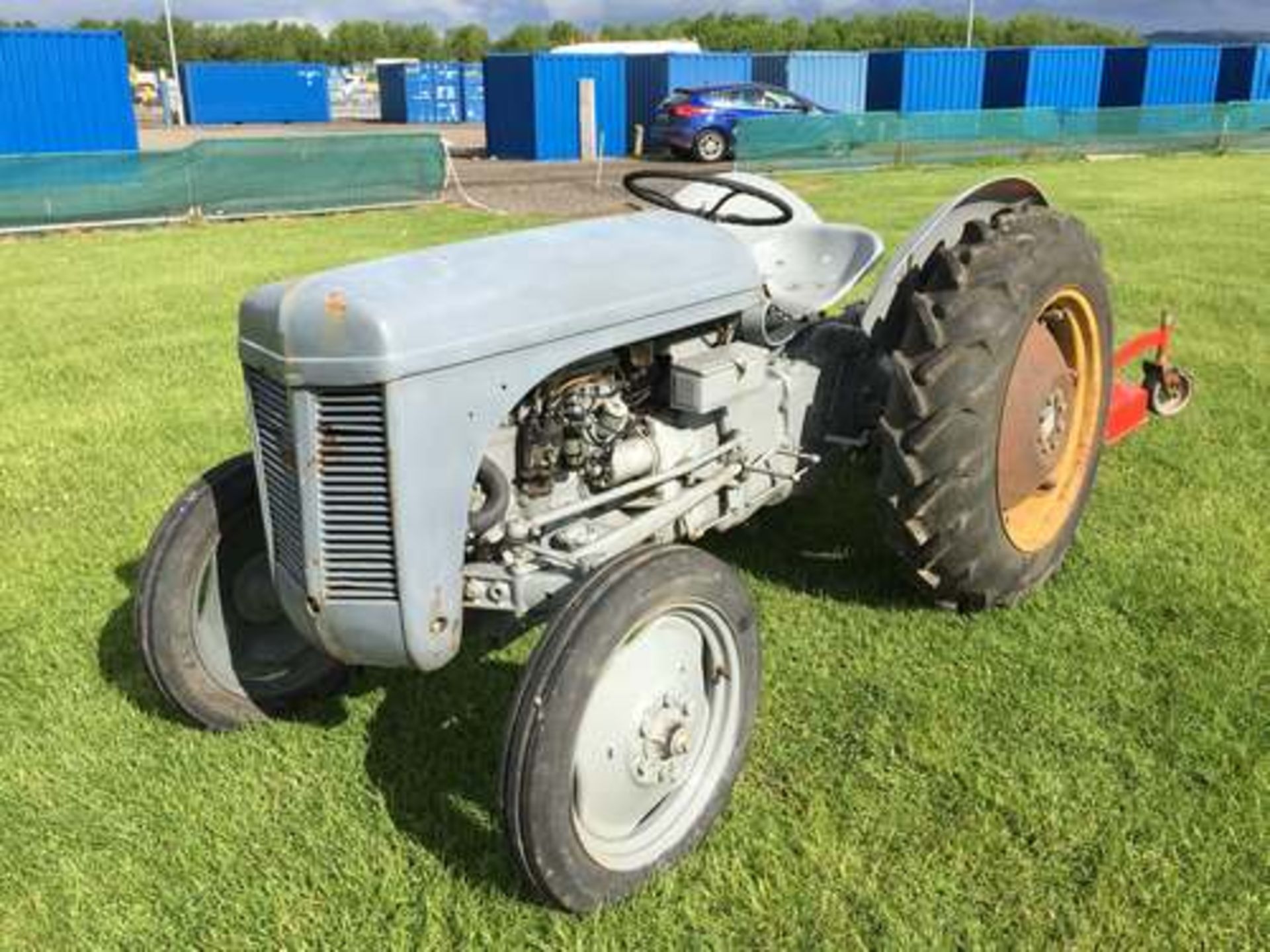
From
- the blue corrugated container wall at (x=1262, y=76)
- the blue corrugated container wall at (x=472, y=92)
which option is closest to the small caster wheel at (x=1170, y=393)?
the blue corrugated container wall at (x=1262, y=76)

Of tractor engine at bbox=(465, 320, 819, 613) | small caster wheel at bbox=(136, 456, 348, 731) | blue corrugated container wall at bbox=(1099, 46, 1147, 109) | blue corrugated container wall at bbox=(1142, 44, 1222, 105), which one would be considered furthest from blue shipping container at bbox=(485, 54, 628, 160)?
small caster wheel at bbox=(136, 456, 348, 731)

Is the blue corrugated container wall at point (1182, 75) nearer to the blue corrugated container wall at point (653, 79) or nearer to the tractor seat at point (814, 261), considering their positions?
the blue corrugated container wall at point (653, 79)

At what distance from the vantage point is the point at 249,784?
2824mm

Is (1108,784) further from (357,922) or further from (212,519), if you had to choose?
(212,519)

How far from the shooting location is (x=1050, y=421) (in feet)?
11.8

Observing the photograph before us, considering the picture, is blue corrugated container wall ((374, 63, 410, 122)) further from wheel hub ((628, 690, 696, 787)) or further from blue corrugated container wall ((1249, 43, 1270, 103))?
wheel hub ((628, 690, 696, 787))

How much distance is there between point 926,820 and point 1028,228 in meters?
1.72

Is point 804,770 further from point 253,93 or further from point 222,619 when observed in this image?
point 253,93

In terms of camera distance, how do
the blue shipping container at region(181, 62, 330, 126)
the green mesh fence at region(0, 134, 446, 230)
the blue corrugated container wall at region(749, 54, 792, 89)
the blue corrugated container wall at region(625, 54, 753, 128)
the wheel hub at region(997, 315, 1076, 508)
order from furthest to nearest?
the blue shipping container at region(181, 62, 330, 126) < the blue corrugated container wall at region(749, 54, 792, 89) < the blue corrugated container wall at region(625, 54, 753, 128) < the green mesh fence at region(0, 134, 446, 230) < the wheel hub at region(997, 315, 1076, 508)

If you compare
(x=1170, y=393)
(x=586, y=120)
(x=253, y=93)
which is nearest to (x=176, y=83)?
(x=253, y=93)

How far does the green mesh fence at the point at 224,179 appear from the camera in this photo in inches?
511

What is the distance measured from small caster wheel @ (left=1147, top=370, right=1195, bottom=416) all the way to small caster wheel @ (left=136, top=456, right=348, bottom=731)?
3.74m

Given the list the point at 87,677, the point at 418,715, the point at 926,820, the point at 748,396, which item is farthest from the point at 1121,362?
the point at 87,677

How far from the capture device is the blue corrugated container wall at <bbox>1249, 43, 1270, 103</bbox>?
30141 millimetres
